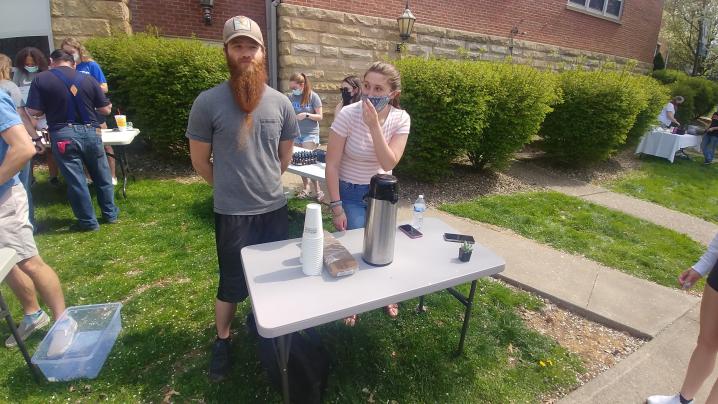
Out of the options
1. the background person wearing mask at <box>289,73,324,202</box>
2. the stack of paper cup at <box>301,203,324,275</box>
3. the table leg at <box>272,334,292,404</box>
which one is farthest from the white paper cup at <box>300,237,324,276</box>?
the background person wearing mask at <box>289,73,324,202</box>

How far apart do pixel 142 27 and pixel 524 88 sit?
23.7ft

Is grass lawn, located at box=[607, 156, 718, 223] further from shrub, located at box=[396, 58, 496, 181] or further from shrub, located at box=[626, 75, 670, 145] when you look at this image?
shrub, located at box=[396, 58, 496, 181]

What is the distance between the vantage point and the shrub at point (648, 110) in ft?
27.5

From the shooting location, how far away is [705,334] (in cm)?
190

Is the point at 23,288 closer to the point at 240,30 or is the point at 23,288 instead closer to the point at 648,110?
the point at 240,30

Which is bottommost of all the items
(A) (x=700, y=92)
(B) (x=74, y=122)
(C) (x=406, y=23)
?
(B) (x=74, y=122)

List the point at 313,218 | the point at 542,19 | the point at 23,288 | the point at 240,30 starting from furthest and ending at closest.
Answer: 1. the point at 542,19
2. the point at 23,288
3. the point at 240,30
4. the point at 313,218

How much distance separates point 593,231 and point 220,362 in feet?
15.9

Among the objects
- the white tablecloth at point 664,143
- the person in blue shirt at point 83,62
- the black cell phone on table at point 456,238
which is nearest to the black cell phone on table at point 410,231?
the black cell phone on table at point 456,238

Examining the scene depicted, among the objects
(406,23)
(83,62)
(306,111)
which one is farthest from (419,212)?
(406,23)

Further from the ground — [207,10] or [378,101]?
[207,10]

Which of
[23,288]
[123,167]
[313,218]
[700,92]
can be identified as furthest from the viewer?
[700,92]

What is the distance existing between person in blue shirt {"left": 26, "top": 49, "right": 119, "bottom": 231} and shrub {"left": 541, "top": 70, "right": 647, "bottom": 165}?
8032mm

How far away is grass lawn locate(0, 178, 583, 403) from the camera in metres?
2.24
